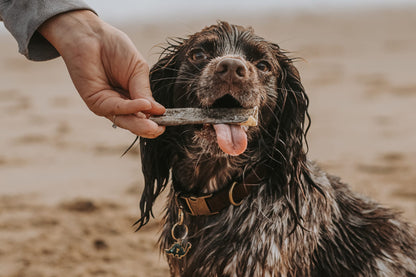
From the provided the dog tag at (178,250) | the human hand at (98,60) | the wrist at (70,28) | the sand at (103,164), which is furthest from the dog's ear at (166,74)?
the dog tag at (178,250)

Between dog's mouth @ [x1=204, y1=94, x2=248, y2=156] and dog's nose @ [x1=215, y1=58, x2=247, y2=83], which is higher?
dog's nose @ [x1=215, y1=58, x2=247, y2=83]

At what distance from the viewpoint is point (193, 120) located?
8.20 feet

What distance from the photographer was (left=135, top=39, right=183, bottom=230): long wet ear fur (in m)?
3.05

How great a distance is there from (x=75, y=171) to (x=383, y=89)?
6403mm

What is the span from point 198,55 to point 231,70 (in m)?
0.49

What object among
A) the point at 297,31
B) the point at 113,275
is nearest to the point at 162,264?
the point at 113,275

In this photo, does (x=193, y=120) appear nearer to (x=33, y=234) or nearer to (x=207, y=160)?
(x=207, y=160)

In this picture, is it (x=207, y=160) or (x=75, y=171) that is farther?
(x=75, y=171)

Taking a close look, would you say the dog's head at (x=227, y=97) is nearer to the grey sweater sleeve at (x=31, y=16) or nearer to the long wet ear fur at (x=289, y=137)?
the long wet ear fur at (x=289, y=137)

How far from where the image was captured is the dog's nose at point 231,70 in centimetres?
253

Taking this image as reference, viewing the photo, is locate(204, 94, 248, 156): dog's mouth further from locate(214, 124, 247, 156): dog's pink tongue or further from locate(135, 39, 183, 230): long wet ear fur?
locate(135, 39, 183, 230): long wet ear fur

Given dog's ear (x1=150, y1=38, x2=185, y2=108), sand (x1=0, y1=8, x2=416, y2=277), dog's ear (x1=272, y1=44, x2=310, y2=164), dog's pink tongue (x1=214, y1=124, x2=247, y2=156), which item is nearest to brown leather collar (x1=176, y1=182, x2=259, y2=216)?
dog's ear (x1=272, y1=44, x2=310, y2=164)

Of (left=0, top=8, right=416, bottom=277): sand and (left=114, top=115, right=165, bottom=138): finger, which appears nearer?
(left=114, top=115, right=165, bottom=138): finger

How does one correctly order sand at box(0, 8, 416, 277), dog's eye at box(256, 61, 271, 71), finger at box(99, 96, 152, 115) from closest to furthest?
finger at box(99, 96, 152, 115) → dog's eye at box(256, 61, 271, 71) → sand at box(0, 8, 416, 277)
